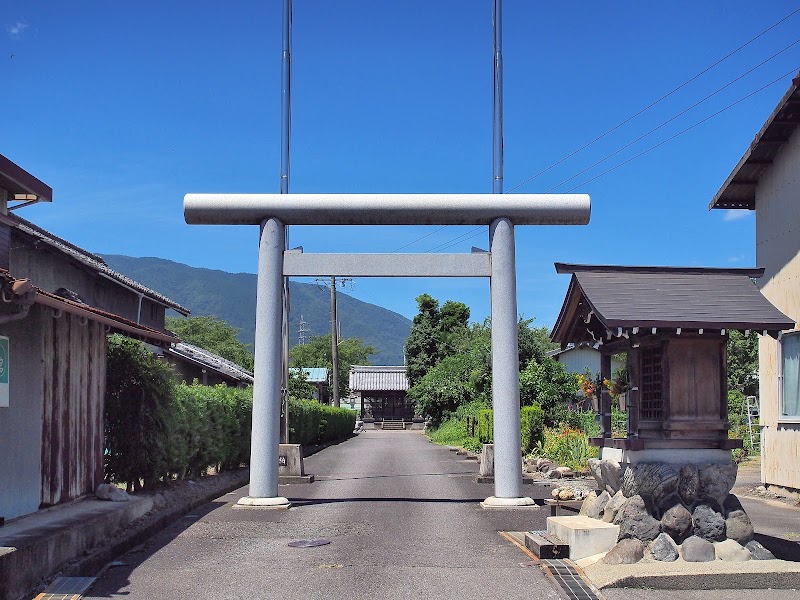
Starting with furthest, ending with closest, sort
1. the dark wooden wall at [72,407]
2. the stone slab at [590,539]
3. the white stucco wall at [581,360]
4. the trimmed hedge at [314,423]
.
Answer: the white stucco wall at [581,360] → the trimmed hedge at [314,423] → the dark wooden wall at [72,407] → the stone slab at [590,539]

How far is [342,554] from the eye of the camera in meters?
10.5

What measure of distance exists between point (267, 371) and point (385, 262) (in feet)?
9.02

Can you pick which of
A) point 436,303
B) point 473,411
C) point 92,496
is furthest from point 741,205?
point 436,303

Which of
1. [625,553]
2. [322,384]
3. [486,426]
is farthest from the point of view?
[322,384]

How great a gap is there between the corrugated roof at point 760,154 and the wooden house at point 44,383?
1138 centimetres

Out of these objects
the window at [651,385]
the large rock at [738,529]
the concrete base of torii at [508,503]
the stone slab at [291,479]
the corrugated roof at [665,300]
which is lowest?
the stone slab at [291,479]

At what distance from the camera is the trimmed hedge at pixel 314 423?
32531mm

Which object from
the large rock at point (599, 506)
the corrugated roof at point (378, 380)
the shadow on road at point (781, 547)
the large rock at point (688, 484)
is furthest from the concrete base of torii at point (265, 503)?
the corrugated roof at point (378, 380)

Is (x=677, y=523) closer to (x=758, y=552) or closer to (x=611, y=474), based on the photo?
(x=758, y=552)

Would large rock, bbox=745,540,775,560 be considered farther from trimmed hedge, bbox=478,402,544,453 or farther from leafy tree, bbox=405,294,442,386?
leafy tree, bbox=405,294,442,386

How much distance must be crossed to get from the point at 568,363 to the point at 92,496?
42.1 meters

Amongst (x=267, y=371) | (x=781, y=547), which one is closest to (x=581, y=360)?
(x=267, y=371)

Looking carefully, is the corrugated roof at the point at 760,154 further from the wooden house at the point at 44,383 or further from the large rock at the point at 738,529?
the wooden house at the point at 44,383

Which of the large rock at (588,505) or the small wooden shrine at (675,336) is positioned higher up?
→ the small wooden shrine at (675,336)
